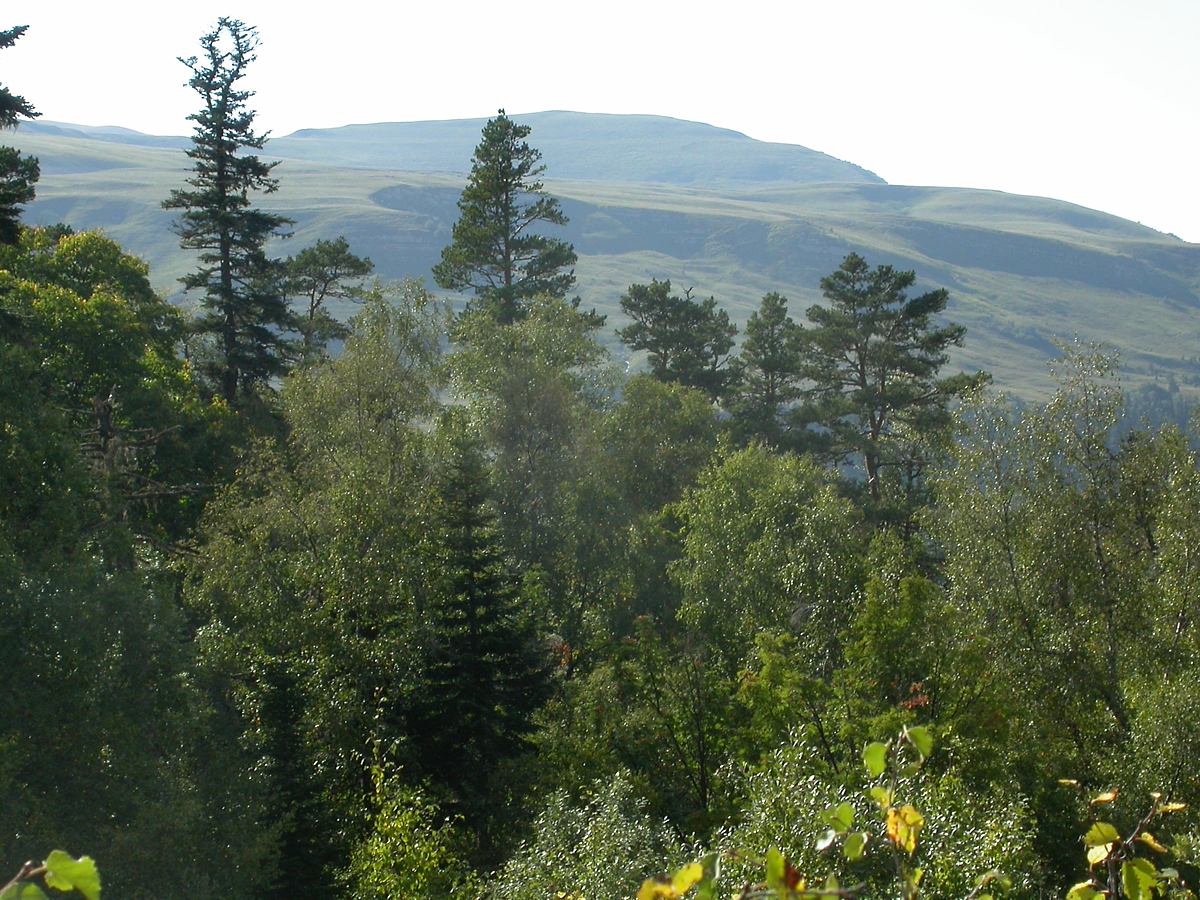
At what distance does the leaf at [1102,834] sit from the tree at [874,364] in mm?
46024

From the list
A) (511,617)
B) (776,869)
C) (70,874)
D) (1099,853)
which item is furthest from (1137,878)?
(511,617)

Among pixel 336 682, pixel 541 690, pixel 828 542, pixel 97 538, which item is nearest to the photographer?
pixel 97 538

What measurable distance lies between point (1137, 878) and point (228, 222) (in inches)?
1654

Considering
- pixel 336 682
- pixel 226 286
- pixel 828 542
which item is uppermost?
pixel 226 286

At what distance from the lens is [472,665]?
2592cm

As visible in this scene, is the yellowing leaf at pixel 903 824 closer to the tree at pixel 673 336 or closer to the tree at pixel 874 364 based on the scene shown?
the tree at pixel 874 364

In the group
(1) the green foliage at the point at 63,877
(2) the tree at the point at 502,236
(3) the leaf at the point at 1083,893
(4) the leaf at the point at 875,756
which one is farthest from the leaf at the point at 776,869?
(2) the tree at the point at 502,236

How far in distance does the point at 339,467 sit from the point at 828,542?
1393 cm

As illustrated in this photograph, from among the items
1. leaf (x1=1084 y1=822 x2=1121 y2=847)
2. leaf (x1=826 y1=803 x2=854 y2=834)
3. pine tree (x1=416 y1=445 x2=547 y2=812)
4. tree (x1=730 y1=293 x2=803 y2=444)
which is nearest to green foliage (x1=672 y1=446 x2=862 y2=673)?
pine tree (x1=416 y1=445 x2=547 y2=812)

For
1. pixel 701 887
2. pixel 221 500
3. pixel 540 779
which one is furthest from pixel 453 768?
pixel 701 887

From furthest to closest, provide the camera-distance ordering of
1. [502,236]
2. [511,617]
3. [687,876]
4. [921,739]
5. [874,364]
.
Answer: [502,236] < [874,364] < [511,617] < [921,739] < [687,876]

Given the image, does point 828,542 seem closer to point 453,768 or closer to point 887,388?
point 453,768

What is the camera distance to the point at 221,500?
31.5m

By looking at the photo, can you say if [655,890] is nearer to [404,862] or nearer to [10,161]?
[404,862]
